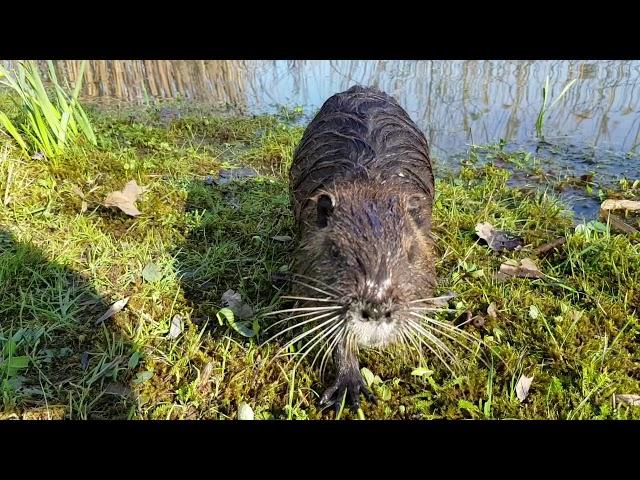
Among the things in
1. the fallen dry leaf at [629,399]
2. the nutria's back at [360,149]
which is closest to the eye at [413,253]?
the nutria's back at [360,149]

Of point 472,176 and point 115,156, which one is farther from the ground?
point 115,156

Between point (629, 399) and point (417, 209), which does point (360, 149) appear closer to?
point (417, 209)

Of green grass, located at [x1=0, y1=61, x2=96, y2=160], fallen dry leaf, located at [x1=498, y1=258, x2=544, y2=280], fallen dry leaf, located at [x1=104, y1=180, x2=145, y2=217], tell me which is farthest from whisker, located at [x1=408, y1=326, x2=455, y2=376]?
green grass, located at [x1=0, y1=61, x2=96, y2=160]

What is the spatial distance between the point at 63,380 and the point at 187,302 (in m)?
0.74

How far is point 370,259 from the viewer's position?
202 centimetres

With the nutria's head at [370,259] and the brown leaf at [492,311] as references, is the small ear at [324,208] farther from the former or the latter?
the brown leaf at [492,311]

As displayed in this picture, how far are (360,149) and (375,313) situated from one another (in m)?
1.24

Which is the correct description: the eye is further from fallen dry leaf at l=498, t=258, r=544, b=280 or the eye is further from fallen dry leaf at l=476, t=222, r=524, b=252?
fallen dry leaf at l=476, t=222, r=524, b=252

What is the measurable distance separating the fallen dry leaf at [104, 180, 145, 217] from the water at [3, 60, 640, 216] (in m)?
2.75

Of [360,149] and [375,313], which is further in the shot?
[360,149]

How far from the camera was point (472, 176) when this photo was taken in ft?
14.5

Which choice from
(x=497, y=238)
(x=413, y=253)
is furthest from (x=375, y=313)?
(x=497, y=238)

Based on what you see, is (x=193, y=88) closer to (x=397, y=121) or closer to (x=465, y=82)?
(x=465, y=82)

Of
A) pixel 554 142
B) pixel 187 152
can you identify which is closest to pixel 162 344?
pixel 187 152
